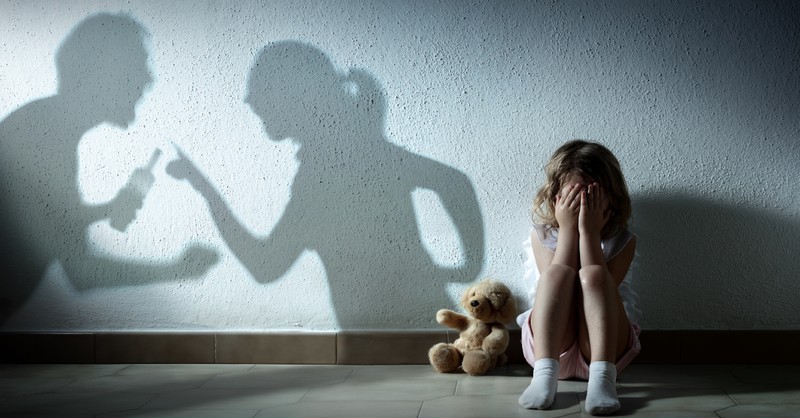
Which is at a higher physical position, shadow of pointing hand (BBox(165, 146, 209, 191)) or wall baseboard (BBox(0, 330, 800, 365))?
shadow of pointing hand (BBox(165, 146, 209, 191))

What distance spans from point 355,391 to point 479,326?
44 cm

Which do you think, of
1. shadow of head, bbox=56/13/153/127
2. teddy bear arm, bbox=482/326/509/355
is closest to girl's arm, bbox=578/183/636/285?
teddy bear arm, bbox=482/326/509/355

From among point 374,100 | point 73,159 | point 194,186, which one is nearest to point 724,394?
point 374,100

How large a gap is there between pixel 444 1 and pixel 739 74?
0.87m

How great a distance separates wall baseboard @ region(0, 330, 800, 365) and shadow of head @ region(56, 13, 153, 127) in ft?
2.26

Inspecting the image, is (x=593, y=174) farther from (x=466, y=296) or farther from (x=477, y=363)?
(x=477, y=363)

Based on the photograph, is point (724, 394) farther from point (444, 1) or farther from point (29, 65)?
point (29, 65)

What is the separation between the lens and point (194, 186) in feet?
7.93

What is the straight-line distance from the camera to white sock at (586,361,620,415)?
1.69 metres

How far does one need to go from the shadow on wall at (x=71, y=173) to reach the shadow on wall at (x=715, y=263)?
1318 mm

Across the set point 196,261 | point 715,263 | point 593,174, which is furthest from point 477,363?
point 196,261

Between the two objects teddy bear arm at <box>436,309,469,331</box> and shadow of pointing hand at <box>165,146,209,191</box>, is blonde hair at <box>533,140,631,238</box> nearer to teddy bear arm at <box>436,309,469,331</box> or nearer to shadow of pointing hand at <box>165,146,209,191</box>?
teddy bear arm at <box>436,309,469,331</box>

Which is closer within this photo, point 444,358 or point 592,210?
point 592,210

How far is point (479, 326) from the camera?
2234 millimetres
